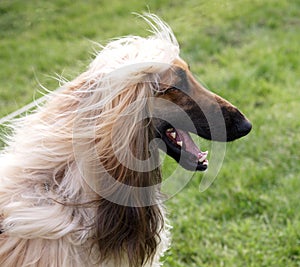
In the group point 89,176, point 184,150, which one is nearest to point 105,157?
point 89,176

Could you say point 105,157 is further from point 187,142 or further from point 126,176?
point 187,142

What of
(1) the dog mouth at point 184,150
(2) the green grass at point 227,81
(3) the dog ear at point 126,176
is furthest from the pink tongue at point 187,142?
(2) the green grass at point 227,81

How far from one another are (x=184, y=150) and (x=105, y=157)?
35 cm

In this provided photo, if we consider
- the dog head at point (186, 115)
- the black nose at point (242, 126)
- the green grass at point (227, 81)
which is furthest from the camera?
the green grass at point (227, 81)

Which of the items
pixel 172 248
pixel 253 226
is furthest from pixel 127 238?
pixel 253 226

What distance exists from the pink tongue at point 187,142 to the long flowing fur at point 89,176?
5.6 inches

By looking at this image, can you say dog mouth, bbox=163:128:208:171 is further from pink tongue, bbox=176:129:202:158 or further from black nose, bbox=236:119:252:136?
black nose, bbox=236:119:252:136

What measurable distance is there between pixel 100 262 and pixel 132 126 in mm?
599

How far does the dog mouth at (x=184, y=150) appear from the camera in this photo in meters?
2.63

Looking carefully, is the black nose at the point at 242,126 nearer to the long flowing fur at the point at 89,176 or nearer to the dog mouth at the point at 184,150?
the dog mouth at the point at 184,150

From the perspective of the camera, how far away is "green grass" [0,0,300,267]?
4.12 m

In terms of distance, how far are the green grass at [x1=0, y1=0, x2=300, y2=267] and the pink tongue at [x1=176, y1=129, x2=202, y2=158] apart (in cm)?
84

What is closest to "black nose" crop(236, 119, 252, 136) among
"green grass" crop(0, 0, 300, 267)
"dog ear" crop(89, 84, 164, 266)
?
"dog ear" crop(89, 84, 164, 266)

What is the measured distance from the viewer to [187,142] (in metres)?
2.67
